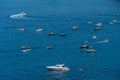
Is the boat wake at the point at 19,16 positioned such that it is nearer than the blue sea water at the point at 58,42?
No

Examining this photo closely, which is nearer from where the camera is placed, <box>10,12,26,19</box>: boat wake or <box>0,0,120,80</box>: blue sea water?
<box>0,0,120,80</box>: blue sea water

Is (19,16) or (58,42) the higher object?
(19,16)

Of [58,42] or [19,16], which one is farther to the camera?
[19,16]

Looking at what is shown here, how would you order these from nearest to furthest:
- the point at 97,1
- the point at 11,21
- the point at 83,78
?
the point at 83,78 < the point at 11,21 < the point at 97,1

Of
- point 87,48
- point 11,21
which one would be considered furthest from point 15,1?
point 87,48

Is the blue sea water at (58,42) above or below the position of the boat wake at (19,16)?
below

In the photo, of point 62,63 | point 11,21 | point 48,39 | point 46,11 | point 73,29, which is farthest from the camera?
point 46,11

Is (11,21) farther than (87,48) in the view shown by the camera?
Yes

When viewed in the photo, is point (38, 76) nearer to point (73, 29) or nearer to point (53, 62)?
point (53, 62)
